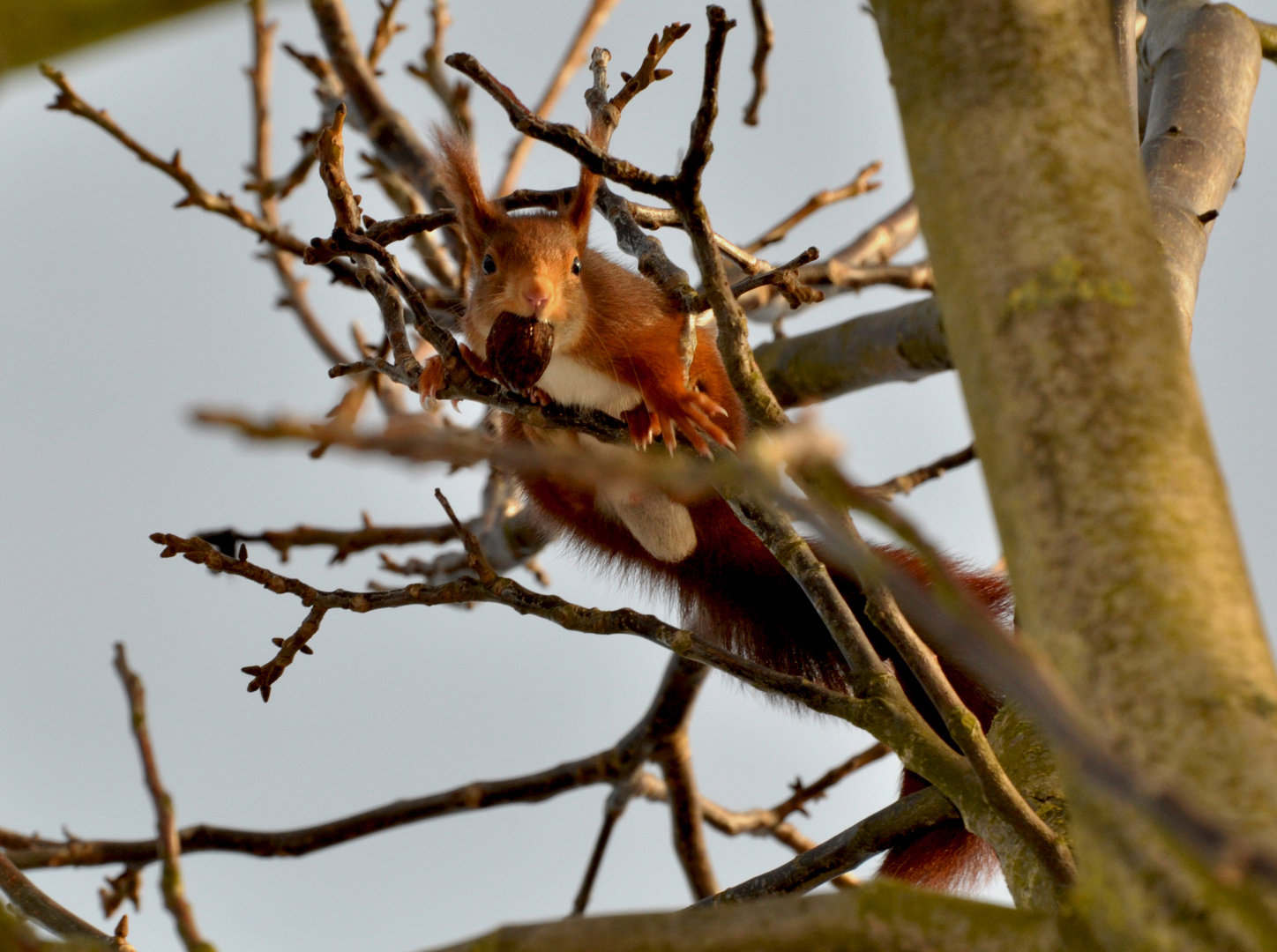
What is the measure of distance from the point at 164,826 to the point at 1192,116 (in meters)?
2.05

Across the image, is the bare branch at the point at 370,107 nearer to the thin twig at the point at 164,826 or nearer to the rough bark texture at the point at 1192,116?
the rough bark texture at the point at 1192,116

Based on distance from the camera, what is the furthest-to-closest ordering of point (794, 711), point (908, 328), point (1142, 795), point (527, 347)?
point (908, 328)
point (794, 711)
point (527, 347)
point (1142, 795)

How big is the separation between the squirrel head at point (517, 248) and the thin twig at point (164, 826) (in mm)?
1020

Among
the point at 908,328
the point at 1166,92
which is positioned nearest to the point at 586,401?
the point at 908,328

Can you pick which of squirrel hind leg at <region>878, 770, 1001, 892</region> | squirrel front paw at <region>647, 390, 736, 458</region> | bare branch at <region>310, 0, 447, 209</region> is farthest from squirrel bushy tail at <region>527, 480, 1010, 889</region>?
bare branch at <region>310, 0, 447, 209</region>

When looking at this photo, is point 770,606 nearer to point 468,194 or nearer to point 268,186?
point 468,194

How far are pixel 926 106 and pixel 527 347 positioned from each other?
1.01m

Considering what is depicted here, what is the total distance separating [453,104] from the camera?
10.6ft

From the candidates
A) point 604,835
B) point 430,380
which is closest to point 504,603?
point 430,380

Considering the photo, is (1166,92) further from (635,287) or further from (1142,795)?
(1142,795)

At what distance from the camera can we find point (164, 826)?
2.98ft

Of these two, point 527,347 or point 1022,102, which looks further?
point 527,347

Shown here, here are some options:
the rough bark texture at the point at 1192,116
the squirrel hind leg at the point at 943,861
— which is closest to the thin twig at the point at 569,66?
the rough bark texture at the point at 1192,116

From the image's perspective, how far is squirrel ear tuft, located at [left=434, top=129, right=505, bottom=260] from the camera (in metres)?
2.17
